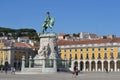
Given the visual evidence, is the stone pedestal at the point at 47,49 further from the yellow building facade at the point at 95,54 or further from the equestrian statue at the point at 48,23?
A: the yellow building facade at the point at 95,54

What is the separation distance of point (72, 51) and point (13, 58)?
1565 centimetres

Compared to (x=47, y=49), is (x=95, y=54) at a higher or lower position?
lower

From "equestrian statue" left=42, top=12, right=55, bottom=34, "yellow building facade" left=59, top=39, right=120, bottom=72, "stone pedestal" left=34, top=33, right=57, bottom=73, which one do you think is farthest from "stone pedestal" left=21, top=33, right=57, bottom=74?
"yellow building facade" left=59, top=39, right=120, bottom=72

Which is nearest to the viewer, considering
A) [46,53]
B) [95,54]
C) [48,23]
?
[46,53]

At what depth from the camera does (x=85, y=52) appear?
94812 millimetres

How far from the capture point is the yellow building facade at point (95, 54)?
295 feet

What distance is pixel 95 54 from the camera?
3688 inches

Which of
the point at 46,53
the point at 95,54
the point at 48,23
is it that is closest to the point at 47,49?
the point at 46,53

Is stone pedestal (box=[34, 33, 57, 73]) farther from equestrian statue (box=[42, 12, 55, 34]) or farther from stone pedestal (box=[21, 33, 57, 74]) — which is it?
equestrian statue (box=[42, 12, 55, 34])

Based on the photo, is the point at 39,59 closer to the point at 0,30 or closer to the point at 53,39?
the point at 53,39

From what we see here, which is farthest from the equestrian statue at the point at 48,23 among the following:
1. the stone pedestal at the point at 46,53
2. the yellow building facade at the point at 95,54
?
the yellow building facade at the point at 95,54

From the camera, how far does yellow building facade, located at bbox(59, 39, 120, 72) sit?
90.1 meters

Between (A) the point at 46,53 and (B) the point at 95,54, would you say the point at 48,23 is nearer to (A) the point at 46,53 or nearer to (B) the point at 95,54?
(A) the point at 46,53

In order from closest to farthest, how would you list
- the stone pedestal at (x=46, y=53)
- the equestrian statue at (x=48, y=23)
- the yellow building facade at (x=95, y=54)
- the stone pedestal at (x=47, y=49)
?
the stone pedestal at (x=46, y=53) → the stone pedestal at (x=47, y=49) → the equestrian statue at (x=48, y=23) → the yellow building facade at (x=95, y=54)
